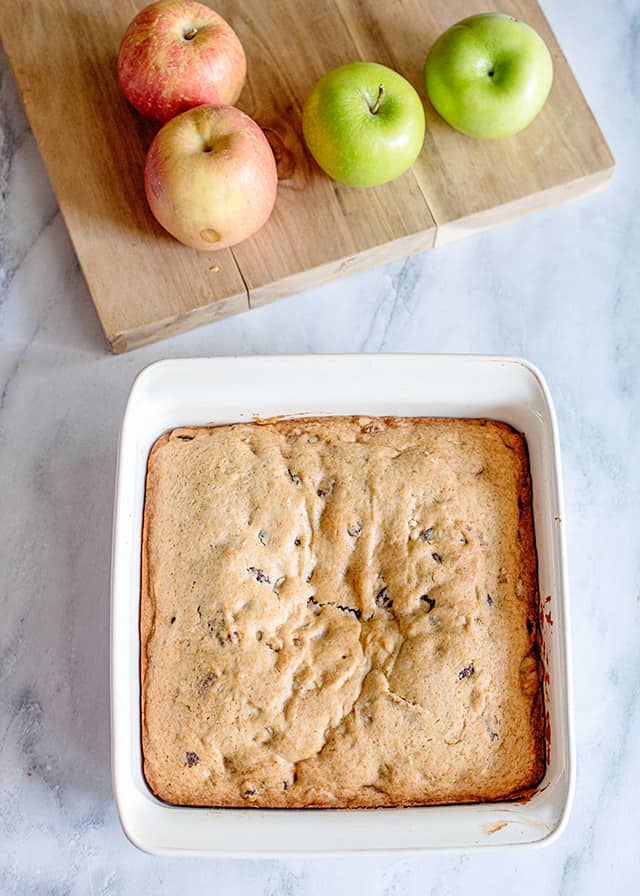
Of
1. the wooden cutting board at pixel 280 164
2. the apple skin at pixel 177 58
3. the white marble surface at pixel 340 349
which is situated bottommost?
the white marble surface at pixel 340 349

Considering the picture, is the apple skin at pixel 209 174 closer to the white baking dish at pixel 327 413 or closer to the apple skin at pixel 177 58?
the apple skin at pixel 177 58

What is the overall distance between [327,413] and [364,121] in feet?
1.39

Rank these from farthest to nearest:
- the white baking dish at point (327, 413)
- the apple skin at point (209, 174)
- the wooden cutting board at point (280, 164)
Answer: the wooden cutting board at point (280, 164) → the apple skin at point (209, 174) → the white baking dish at point (327, 413)

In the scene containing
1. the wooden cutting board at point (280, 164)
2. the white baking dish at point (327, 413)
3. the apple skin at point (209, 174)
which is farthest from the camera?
the wooden cutting board at point (280, 164)

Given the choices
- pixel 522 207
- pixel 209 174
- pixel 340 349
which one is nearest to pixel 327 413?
pixel 340 349

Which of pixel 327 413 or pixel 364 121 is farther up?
pixel 364 121

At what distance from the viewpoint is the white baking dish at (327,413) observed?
1.23m

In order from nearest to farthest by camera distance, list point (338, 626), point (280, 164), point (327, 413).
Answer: point (338, 626)
point (327, 413)
point (280, 164)

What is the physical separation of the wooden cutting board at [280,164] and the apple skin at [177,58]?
86 millimetres

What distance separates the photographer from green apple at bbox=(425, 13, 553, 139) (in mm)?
1471

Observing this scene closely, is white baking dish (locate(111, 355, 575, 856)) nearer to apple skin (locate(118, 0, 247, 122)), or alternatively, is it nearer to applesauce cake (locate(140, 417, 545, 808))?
applesauce cake (locate(140, 417, 545, 808))

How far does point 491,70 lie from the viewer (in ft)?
4.87

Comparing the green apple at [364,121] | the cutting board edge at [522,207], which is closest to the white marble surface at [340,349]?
the cutting board edge at [522,207]

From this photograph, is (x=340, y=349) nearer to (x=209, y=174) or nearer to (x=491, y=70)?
(x=209, y=174)
